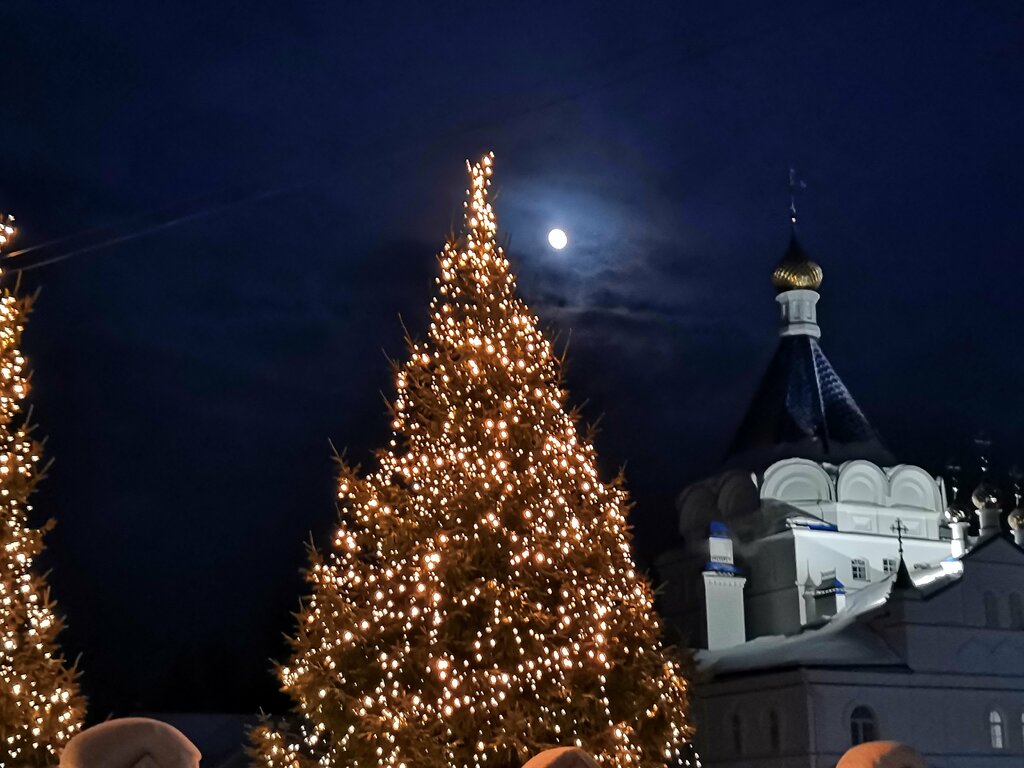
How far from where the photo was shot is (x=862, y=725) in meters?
31.0

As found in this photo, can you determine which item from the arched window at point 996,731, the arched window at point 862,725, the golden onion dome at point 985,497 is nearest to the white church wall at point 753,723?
the arched window at point 862,725

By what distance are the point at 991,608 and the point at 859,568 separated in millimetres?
4239

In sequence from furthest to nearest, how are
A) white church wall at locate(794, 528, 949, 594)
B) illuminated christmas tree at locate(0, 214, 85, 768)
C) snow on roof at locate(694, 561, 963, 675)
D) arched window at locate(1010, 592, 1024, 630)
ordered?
1. white church wall at locate(794, 528, 949, 594)
2. arched window at locate(1010, 592, 1024, 630)
3. snow on roof at locate(694, 561, 963, 675)
4. illuminated christmas tree at locate(0, 214, 85, 768)

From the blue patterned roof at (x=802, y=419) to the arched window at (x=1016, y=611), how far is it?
6.29 m

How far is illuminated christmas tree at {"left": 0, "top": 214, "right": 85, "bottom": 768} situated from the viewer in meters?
10.6

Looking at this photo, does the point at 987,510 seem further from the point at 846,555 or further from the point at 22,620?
the point at 22,620

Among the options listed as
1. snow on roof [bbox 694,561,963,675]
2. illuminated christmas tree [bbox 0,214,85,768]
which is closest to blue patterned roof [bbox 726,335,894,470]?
snow on roof [bbox 694,561,963,675]

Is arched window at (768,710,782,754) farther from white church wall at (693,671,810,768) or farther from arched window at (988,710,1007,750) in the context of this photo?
arched window at (988,710,1007,750)

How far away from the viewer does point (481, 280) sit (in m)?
12.1

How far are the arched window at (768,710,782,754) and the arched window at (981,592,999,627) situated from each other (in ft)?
20.6

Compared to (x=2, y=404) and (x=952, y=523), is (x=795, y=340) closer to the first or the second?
(x=952, y=523)

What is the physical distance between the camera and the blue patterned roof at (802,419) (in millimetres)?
39250

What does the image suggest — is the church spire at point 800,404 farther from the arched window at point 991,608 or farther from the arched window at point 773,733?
the arched window at point 773,733

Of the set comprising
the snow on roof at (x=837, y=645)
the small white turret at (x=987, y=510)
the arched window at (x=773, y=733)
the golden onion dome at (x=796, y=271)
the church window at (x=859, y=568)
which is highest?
the golden onion dome at (x=796, y=271)
